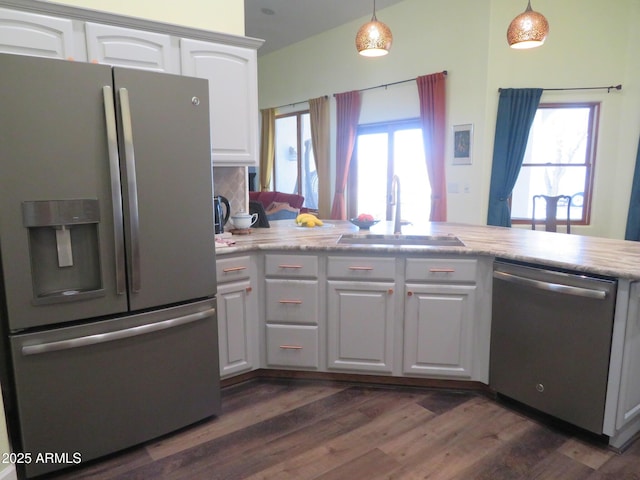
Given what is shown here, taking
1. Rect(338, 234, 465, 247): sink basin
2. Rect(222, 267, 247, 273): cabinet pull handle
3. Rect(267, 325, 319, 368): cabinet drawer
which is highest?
Rect(338, 234, 465, 247): sink basin

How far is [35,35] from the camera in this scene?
2.20 meters

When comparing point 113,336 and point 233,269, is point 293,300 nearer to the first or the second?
point 233,269

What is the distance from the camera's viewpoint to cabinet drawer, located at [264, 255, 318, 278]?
2533 millimetres

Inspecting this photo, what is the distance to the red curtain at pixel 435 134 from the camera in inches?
209

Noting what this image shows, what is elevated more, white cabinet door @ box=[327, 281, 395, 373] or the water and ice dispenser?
the water and ice dispenser

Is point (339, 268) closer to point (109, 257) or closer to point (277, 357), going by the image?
point (277, 357)

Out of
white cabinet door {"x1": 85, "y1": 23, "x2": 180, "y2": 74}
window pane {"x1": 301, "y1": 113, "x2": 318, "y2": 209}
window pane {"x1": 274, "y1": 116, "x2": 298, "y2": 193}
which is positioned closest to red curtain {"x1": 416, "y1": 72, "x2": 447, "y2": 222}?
window pane {"x1": 301, "y1": 113, "x2": 318, "y2": 209}

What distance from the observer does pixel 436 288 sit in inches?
95.5

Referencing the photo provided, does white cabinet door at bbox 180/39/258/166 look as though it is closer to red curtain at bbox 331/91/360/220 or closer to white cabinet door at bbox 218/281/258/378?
white cabinet door at bbox 218/281/258/378

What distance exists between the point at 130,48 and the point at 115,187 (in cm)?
114

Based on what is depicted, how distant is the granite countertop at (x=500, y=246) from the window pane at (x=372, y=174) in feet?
10.6

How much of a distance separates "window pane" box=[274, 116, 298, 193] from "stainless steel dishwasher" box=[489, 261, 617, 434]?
6.05 meters

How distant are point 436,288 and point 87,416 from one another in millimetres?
1856

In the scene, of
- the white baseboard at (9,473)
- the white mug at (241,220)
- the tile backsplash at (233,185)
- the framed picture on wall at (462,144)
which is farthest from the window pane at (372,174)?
the white baseboard at (9,473)
